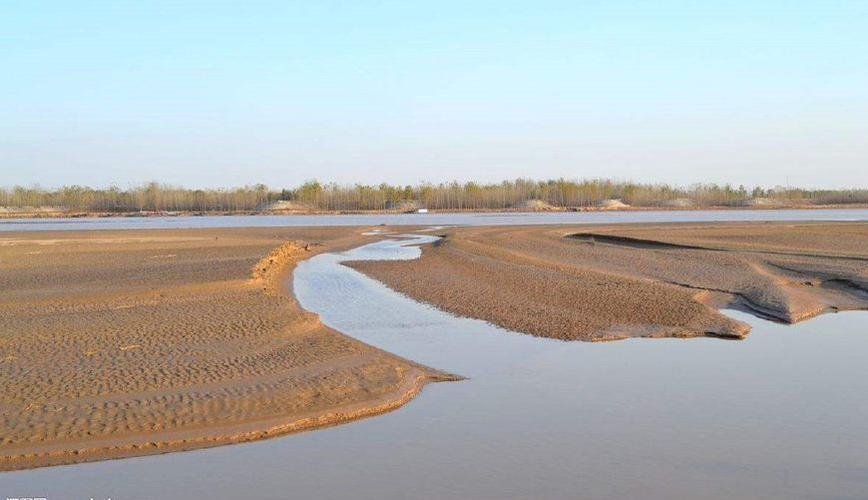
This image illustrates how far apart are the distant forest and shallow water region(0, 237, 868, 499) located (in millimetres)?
95482

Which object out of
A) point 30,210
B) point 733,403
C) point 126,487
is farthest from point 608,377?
point 30,210

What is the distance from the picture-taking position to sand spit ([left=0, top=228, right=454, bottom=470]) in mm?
8125

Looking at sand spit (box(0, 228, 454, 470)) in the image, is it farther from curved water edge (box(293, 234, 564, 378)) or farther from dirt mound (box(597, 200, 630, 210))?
dirt mound (box(597, 200, 630, 210))

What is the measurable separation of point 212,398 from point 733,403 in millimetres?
6152

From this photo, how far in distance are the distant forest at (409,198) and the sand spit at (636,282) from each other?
253ft

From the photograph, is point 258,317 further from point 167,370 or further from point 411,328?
point 167,370

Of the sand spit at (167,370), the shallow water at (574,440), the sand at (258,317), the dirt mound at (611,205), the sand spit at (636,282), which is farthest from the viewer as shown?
the dirt mound at (611,205)

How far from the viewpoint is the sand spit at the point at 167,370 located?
26.7ft

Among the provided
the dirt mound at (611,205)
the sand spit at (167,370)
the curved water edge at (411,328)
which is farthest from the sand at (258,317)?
the dirt mound at (611,205)

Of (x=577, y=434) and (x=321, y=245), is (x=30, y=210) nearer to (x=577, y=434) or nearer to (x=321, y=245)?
(x=321, y=245)

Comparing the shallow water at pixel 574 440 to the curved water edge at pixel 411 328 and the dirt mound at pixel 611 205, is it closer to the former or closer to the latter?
the curved water edge at pixel 411 328

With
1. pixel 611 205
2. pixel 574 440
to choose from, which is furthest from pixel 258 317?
pixel 611 205

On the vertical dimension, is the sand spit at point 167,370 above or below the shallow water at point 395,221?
above

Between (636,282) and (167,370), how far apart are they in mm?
12740
